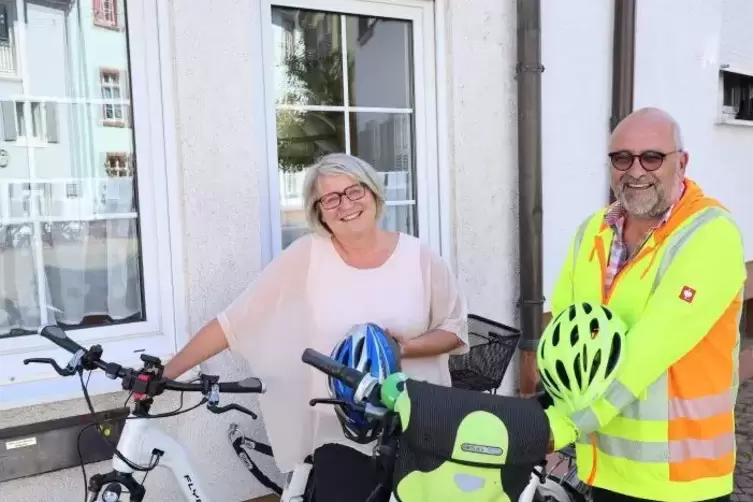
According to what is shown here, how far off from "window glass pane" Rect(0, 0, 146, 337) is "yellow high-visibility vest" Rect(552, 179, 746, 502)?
206cm

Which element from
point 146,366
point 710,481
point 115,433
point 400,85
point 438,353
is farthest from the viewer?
point 400,85

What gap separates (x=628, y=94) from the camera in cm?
443

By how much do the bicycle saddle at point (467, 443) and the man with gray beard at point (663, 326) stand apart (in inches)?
9.3

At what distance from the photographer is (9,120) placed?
2.69 metres

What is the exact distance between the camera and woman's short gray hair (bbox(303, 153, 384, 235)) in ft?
7.67

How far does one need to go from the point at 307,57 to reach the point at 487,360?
5.89 feet

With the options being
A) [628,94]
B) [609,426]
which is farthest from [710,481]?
[628,94]

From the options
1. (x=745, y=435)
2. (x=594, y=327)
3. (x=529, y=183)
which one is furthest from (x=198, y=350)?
(x=745, y=435)

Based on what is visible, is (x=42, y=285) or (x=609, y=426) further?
(x=42, y=285)

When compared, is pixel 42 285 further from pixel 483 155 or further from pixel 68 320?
pixel 483 155

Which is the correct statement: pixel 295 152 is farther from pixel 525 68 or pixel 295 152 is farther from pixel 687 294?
pixel 687 294

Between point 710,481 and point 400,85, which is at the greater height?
point 400,85

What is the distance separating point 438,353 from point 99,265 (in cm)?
158

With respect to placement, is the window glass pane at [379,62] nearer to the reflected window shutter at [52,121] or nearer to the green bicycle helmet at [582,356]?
the reflected window shutter at [52,121]
